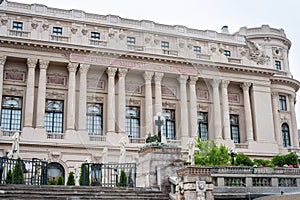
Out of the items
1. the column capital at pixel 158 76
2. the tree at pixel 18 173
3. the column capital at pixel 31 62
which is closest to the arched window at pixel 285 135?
the column capital at pixel 158 76

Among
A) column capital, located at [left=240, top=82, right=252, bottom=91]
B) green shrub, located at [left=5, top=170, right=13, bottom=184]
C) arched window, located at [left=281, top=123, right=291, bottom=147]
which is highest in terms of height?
column capital, located at [left=240, top=82, right=252, bottom=91]

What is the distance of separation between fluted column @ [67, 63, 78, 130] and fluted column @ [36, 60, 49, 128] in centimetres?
219

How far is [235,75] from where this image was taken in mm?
45625

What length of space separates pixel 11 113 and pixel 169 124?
15.2 m

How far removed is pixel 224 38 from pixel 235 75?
503 centimetres

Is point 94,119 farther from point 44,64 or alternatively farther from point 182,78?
point 182,78

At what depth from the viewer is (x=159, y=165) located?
18.0 m

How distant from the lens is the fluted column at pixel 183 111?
41062 mm

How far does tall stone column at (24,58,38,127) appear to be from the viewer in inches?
1444

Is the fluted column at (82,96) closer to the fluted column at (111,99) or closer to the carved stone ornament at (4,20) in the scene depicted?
the fluted column at (111,99)

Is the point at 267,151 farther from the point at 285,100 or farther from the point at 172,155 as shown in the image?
the point at 172,155

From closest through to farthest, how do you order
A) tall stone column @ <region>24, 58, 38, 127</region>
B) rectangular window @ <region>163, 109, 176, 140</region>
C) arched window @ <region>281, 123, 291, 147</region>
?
1. tall stone column @ <region>24, 58, 38, 127</region>
2. rectangular window @ <region>163, 109, 176, 140</region>
3. arched window @ <region>281, 123, 291, 147</region>

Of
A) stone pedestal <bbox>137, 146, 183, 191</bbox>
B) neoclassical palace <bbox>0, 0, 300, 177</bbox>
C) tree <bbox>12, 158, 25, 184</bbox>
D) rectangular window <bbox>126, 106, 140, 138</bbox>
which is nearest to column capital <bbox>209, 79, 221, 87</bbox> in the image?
neoclassical palace <bbox>0, 0, 300, 177</bbox>

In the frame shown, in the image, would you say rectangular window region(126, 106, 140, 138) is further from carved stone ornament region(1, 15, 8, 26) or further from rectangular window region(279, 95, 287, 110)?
rectangular window region(279, 95, 287, 110)
